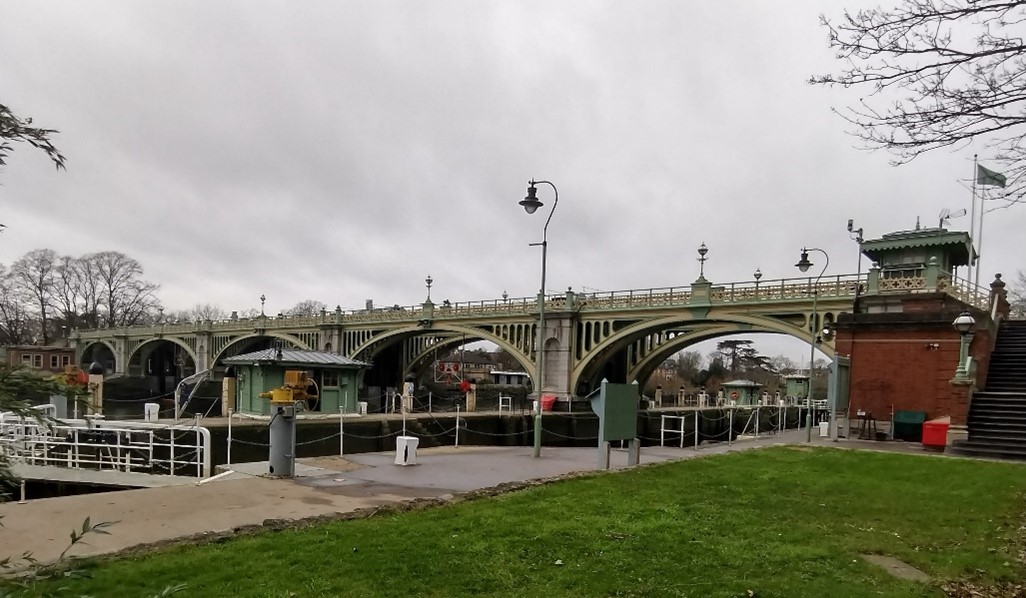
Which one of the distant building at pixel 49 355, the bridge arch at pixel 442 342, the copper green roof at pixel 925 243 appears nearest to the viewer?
the copper green roof at pixel 925 243

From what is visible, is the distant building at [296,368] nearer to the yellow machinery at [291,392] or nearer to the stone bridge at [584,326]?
the stone bridge at [584,326]

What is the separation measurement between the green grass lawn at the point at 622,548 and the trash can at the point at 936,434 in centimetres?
805

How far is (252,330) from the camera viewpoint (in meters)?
68.8

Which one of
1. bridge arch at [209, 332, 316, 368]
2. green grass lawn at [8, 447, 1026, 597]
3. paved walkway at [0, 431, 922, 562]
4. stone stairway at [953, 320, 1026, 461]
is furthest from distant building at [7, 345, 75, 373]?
stone stairway at [953, 320, 1026, 461]

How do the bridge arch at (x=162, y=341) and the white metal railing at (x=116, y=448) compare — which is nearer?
the white metal railing at (x=116, y=448)

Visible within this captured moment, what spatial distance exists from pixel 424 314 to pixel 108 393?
131ft

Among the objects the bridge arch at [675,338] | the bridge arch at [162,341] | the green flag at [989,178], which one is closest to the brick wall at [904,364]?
the bridge arch at [675,338]

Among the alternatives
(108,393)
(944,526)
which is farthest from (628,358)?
(108,393)

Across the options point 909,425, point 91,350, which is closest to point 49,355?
point 91,350

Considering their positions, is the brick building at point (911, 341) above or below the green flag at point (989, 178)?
below

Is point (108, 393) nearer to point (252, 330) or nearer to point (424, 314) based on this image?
point (252, 330)

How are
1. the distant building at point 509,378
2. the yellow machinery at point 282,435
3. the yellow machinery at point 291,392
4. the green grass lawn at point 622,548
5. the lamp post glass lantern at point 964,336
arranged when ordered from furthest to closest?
the distant building at point 509,378
the lamp post glass lantern at point 964,336
the yellow machinery at point 291,392
the yellow machinery at point 282,435
the green grass lawn at point 622,548

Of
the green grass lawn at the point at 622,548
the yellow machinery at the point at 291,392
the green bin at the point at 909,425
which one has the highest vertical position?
the yellow machinery at the point at 291,392

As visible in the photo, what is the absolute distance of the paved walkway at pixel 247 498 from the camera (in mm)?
7668
